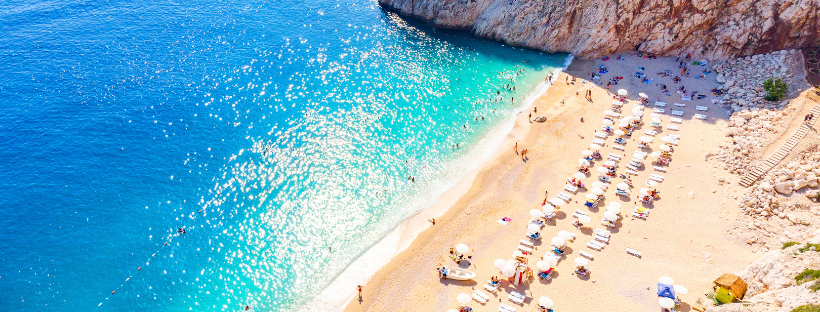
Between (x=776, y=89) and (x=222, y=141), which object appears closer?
(x=776, y=89)

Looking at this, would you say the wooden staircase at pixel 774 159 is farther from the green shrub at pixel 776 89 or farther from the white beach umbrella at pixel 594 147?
the white beach umbrella at pixel 594 147

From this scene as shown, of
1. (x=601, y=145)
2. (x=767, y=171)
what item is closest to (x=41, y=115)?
(x=601, y=145)

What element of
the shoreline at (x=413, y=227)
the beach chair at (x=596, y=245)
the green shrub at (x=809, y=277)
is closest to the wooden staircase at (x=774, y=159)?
the green shrub at (x=809, y=277)

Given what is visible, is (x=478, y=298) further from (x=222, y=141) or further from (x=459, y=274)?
(x=222, y=141)

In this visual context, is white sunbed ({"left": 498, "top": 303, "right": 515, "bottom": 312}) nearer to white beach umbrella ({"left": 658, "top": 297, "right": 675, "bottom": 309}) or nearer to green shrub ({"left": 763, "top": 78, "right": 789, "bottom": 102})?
white beach umbrella ({"left": 658, "top": 297, "right": 675, "bottom": 309})

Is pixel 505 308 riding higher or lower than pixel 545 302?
lower

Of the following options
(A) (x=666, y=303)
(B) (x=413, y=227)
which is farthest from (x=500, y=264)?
(A) (x=666, y=303)

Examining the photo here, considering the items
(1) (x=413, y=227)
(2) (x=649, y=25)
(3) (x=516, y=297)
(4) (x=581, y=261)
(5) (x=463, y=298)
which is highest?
(2) (x=649, y=25)
